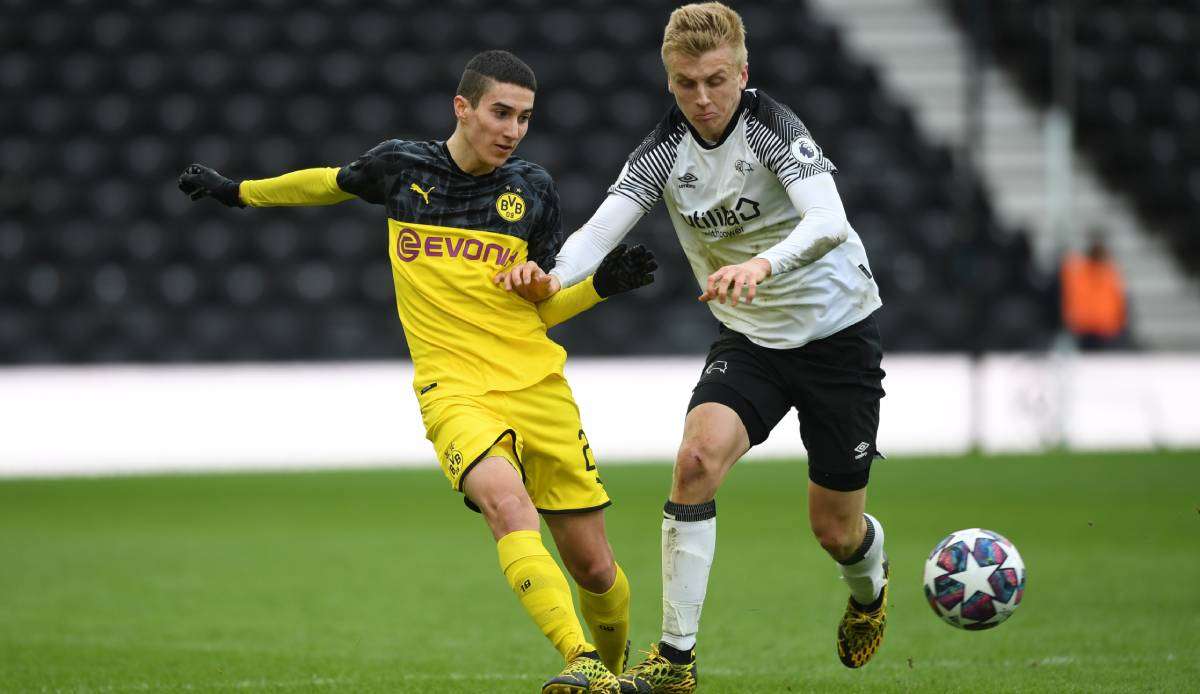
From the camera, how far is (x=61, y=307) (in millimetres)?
15359

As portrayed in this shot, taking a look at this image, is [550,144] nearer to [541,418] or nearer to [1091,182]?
[1091,182]

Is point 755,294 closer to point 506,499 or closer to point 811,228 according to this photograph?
point 811,228

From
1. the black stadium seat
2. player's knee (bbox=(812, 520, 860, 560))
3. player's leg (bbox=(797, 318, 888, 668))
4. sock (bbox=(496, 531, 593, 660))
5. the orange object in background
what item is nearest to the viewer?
sock (bbox=(496, 531, 593, 660))

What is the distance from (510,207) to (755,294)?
865mm

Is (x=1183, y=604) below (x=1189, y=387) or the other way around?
the other way around

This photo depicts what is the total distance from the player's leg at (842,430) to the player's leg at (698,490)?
14cm

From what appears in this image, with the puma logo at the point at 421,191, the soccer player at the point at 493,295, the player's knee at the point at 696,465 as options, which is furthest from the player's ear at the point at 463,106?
the player's knee at the point at 696,465

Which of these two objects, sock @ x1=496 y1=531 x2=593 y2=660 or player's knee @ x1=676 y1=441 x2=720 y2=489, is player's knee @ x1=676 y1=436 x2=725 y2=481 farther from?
sock @ x1=496 y1=531 x2=593 y2=660

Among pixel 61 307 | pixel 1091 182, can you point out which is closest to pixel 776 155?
pixel 61 307

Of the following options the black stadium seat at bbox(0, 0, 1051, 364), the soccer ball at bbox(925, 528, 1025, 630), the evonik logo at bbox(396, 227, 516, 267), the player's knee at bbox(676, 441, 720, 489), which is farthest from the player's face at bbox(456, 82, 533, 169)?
the black stadium seat at bbox(0, 0, 1051, 364)

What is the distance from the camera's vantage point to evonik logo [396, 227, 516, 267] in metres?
4.86

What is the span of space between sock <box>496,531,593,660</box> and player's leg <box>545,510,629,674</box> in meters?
0.32

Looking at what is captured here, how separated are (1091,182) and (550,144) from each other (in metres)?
6.37

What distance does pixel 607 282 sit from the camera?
4.95 metres
